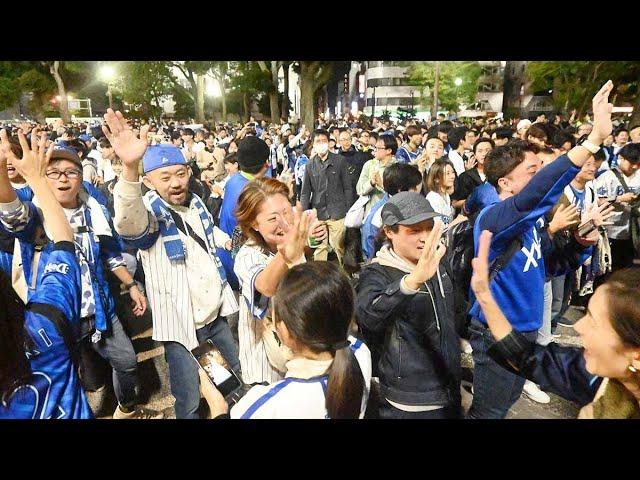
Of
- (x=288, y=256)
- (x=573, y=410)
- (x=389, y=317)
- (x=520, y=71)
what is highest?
(x=520, y=71)

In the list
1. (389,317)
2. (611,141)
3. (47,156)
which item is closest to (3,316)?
(47,156)

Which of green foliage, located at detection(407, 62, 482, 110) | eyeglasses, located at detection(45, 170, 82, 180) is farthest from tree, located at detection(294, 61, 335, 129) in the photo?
eyeglasses, located at detection(45, 170, 82, 180)

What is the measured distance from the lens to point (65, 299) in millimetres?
1909

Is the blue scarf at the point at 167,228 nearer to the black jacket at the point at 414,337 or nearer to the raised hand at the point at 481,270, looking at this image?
the black jacket at the point at 414,337

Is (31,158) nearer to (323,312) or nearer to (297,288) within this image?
(297,288)

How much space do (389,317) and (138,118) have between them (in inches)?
64.1

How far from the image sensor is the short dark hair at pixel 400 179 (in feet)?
8.36

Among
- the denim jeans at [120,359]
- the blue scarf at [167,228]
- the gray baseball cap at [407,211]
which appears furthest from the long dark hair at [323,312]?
the denim jeans at [120,359]

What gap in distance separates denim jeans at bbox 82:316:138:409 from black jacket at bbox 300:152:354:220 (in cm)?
151

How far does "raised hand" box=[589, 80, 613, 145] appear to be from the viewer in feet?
5.70

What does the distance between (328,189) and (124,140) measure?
1967 millimetres

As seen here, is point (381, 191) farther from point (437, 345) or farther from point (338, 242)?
point (437, 345)

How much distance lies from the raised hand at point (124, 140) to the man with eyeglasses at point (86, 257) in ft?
1.02

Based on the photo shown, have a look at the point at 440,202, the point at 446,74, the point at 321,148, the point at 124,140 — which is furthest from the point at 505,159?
the point at 321,148
